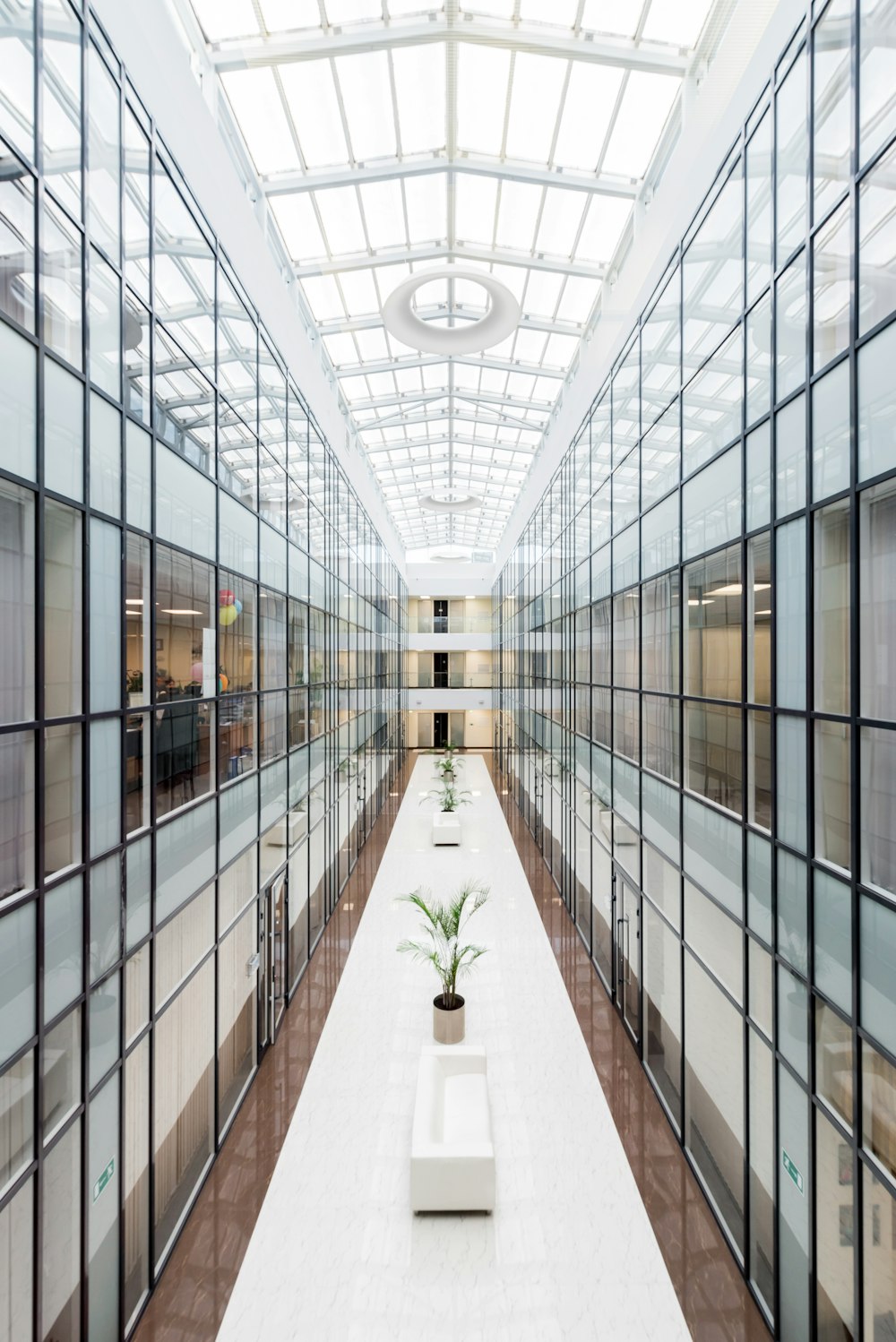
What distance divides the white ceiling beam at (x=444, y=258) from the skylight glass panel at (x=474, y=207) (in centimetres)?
22

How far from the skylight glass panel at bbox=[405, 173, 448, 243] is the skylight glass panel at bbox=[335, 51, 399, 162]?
78cm

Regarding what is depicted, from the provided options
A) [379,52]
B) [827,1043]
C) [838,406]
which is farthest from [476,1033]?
[379,52]

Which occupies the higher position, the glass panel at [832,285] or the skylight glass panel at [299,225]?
the skylight glass panel at [299,225]

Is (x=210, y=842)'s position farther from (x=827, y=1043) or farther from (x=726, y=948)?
(x=827, y=1043)

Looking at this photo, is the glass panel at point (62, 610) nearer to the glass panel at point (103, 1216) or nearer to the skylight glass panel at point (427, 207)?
the glass panel at point (103, 1216)

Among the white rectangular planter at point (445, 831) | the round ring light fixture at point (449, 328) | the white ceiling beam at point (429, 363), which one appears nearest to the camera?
the round ring light fixture at point (449, 328)

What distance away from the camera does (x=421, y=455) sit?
2008 centimetres

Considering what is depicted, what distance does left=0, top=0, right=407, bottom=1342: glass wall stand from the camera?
3.64 meters

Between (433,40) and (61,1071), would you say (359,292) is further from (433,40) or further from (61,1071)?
(61,1071)

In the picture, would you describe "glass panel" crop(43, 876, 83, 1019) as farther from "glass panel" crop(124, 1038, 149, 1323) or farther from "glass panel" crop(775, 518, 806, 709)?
"glass panel" crop(775, 518, 806, 709)

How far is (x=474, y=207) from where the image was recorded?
31.5 feet

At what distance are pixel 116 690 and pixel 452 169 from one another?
27.2 feet

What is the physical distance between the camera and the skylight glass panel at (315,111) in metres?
7.18

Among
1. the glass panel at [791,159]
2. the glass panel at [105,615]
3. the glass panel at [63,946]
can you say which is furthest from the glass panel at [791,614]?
the glass panel at [63,946]
